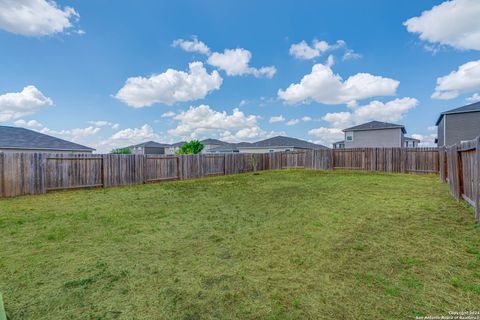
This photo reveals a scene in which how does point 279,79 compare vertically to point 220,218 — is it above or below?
above

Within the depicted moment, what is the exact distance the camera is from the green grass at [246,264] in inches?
80.7

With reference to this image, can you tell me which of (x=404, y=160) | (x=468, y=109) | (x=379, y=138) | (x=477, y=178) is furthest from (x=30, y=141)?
(x=468, y=109)

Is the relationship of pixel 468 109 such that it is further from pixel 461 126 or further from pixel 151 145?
pixel 151 145

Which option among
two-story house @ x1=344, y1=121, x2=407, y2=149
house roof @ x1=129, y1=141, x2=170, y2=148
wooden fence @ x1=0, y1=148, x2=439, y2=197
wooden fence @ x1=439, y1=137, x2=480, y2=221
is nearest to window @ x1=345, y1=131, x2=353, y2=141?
two-story house @ x1=344, y1=121, x2=407, y2=149

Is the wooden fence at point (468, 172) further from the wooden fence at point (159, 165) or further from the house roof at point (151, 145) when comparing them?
the house roof at point (151, 145)

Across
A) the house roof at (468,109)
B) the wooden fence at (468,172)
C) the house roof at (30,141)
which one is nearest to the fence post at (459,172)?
the wooden fence at (468,172)

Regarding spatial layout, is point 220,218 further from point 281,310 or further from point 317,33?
point 317,33

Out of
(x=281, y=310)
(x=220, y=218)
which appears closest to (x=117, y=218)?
(x=220, y=218)

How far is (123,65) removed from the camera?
14.5 meters

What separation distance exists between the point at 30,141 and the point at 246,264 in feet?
74.5

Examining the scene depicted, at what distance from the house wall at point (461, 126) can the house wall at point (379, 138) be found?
649cm

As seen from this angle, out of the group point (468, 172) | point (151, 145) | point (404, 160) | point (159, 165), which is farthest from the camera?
point (151, 145)

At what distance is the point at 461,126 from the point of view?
18641 mm

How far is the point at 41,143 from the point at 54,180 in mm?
12744
